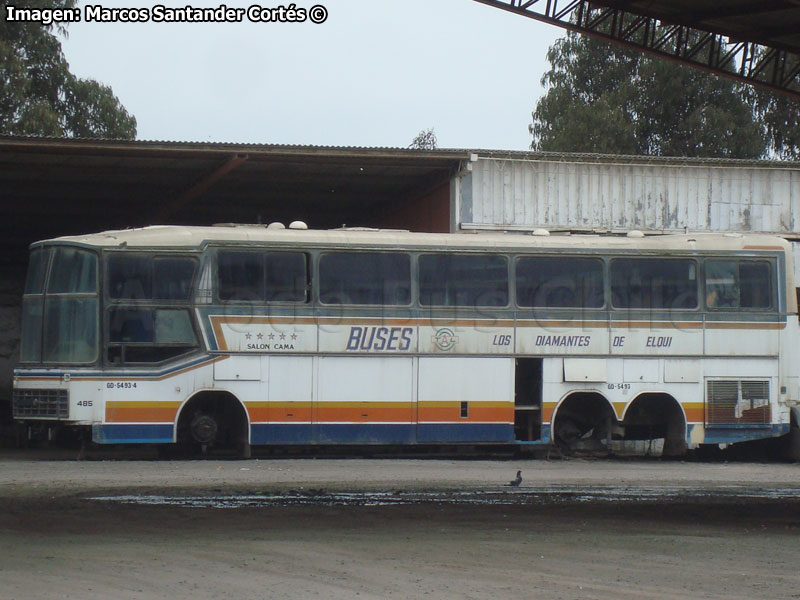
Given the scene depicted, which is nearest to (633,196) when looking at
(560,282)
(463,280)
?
(560,282)

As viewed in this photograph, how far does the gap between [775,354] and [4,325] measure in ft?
58.9

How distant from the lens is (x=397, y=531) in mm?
11688

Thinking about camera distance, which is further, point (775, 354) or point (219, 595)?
point (775, 354)

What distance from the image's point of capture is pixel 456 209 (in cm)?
2292

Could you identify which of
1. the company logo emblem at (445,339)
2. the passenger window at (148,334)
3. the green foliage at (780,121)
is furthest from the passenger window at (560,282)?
the green foliage at (780,121)

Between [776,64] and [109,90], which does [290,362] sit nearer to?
[776,64]

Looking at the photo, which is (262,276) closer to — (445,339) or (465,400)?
(445,339)

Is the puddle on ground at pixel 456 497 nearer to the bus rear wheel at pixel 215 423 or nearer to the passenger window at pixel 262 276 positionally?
the bus rear wheel at pixel 215 423

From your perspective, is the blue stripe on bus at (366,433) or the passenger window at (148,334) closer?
the passenger window at (148,334)

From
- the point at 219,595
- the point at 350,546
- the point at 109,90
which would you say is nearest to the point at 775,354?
the point at 350,546

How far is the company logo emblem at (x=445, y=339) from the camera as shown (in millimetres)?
17438

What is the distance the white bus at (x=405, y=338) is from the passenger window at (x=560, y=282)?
28 mm

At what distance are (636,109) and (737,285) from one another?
2982 centimetres

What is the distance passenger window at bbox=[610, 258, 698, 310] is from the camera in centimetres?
1823
